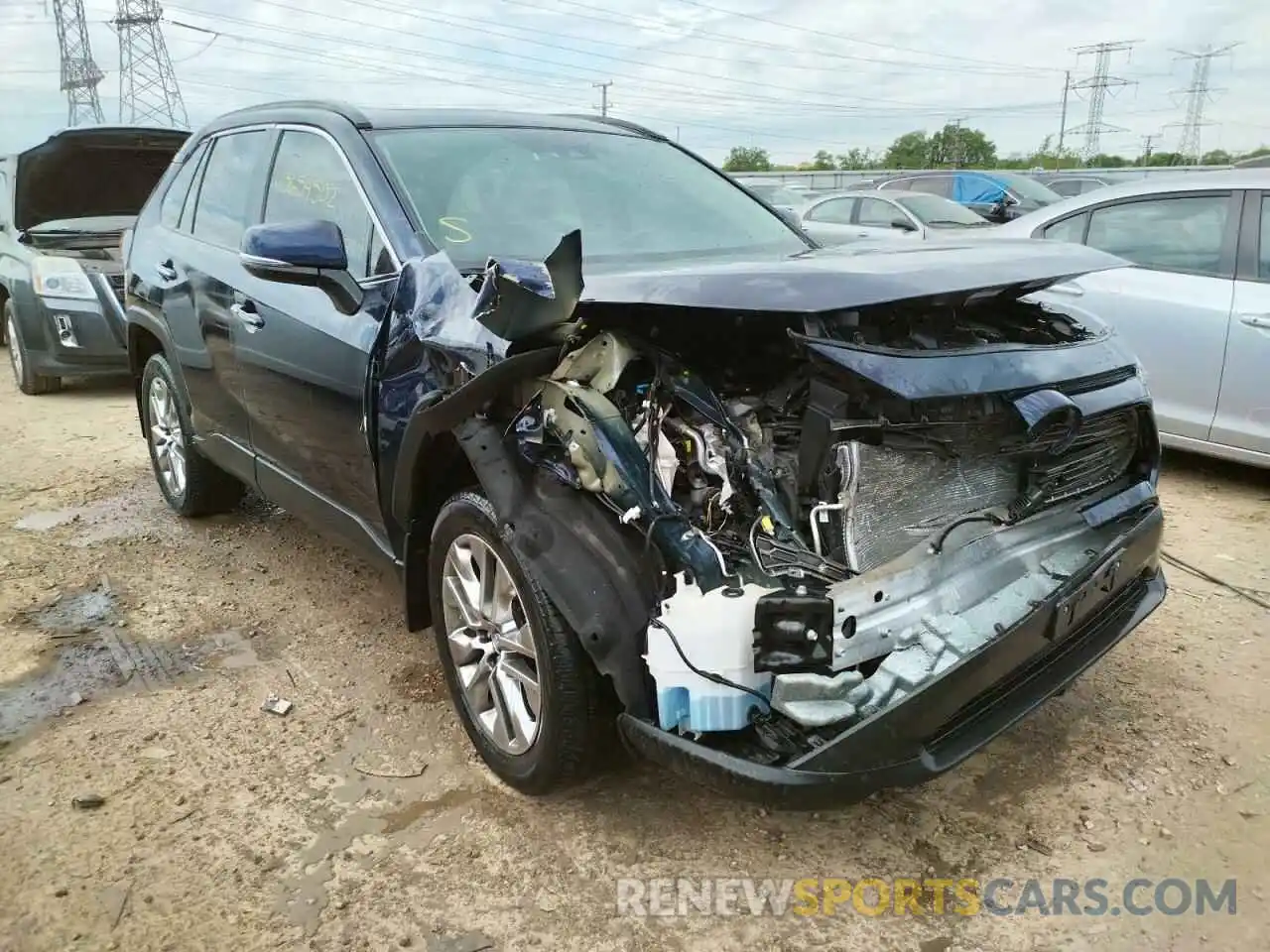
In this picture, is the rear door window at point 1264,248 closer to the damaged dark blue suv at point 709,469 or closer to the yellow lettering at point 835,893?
the damaged dark blue suv at point 709,469

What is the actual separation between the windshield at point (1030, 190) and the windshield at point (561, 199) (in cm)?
1261

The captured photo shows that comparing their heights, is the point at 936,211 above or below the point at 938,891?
above

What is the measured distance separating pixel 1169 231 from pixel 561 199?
12.0ft

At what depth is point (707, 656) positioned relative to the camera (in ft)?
6.75

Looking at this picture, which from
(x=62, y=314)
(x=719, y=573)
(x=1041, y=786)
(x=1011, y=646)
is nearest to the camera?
(x=719, y=573)

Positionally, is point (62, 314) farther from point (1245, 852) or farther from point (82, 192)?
point (1245, 852)

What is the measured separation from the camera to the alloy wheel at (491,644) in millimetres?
2559

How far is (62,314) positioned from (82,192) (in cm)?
163

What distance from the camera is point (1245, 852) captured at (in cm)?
245

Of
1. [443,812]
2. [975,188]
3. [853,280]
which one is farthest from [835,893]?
[975,188]

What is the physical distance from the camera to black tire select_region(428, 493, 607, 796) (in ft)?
7.67

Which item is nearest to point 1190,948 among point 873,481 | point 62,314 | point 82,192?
point 873,481

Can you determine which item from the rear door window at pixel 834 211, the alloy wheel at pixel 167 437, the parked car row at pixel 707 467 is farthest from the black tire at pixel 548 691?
the rear door window at pixel 834 211

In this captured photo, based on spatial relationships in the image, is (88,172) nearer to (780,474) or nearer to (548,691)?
(548,691)
